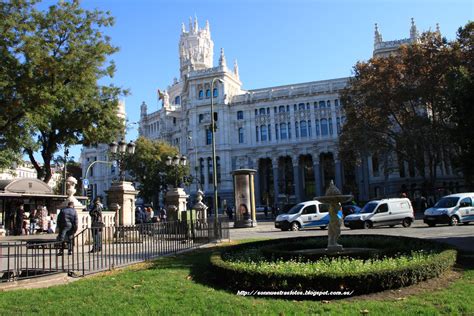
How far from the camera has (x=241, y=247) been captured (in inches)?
506

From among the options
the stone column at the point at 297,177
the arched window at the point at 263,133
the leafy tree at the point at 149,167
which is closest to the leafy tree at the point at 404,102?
the leafy tree at the point at 149,167

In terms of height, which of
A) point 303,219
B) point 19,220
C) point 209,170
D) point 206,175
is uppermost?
point 209,170

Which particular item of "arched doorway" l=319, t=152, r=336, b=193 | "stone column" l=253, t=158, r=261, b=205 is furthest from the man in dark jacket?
"arched doorway" l=319, t=152, r=336, b=193

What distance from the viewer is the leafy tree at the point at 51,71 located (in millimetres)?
19328

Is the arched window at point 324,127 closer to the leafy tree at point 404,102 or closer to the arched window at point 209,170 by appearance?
the arched window at point 209,170

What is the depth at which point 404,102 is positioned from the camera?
44.2 meters

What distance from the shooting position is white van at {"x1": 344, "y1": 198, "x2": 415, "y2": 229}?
25.5m

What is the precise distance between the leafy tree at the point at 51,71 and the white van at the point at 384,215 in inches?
620

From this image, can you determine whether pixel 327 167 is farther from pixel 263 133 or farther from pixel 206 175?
pixel 206 175

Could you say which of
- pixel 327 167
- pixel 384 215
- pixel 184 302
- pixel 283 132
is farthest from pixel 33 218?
pixel 327 167

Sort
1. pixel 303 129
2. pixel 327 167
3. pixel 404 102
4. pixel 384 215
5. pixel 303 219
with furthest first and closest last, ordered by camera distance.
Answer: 1. pixel 327 167
2. pixel 303 129
3. pixel 404 102
4. pixel 303 219
5. pixel 384 215

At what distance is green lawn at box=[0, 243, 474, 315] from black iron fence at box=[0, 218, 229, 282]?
5.03ft

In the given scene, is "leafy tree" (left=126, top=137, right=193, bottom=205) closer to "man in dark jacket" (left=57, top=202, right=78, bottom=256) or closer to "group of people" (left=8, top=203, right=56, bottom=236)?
"group of people" (left=8, top=203, right=56, bottom=236)

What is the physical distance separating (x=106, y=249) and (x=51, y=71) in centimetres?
959
